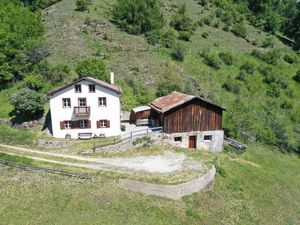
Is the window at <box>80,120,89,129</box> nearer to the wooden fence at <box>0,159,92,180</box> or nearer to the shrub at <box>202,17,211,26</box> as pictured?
the wooden fence at <box>0,159,92,180</box>

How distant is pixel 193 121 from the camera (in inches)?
→ 1599

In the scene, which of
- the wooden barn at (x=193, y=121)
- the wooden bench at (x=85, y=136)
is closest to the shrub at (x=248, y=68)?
the wooden barn at (x=193, y=121)

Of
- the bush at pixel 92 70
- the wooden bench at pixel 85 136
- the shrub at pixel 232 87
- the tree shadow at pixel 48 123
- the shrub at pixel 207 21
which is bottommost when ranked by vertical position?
the wooden bench at pixel 85 136

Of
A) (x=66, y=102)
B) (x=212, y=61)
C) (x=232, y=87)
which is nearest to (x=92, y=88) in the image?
(x=66, y=102)

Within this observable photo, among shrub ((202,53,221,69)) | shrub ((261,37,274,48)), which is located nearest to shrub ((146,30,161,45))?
shrub ((202,53,221,69))

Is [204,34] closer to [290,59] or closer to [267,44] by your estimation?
[267,44]

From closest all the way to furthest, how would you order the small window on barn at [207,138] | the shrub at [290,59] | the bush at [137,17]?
the small window on barn at [207,138] < the bush at [137,17] < the shrub at [290,59]

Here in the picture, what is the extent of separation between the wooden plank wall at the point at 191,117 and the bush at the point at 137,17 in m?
35.7

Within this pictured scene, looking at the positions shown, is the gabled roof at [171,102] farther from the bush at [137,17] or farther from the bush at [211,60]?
the bush at [137,17]

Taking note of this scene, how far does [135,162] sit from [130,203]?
23.9 ft

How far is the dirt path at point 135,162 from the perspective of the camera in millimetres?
33375

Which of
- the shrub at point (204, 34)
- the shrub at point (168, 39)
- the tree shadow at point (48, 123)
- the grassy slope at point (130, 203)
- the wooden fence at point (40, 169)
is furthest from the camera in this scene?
the shrub at point (204, 34)

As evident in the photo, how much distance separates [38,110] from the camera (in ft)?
143

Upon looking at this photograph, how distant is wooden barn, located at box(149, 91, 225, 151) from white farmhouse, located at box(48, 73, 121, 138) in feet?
19.3
